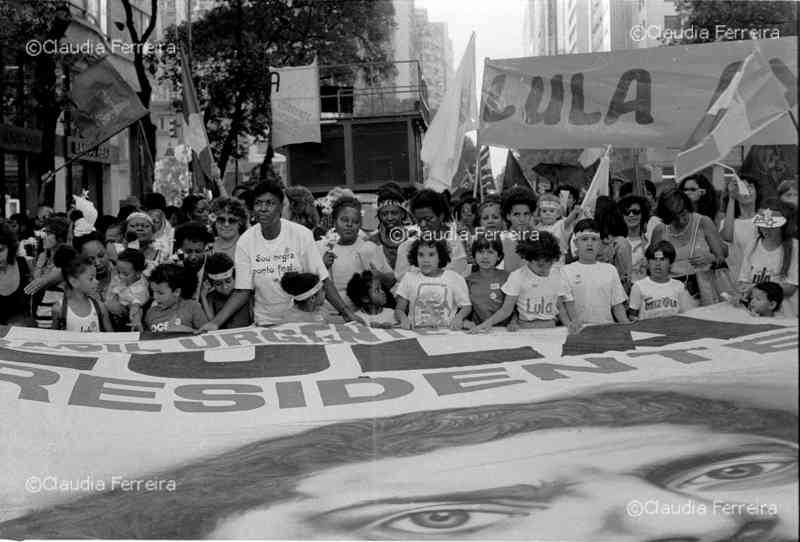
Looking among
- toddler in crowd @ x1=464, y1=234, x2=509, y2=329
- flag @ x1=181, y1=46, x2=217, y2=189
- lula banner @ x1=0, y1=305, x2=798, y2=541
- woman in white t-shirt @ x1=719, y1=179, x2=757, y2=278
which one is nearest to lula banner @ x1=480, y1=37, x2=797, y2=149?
woman in white t-shirt @ x1=719, y1=179, x2=757, y2=278

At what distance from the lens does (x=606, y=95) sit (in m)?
8.05

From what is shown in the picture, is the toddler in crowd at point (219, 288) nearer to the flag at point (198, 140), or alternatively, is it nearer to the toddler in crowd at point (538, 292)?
the toddler in crowd at point (538, 292)

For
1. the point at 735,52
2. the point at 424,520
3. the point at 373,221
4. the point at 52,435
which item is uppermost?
the point at 735,52

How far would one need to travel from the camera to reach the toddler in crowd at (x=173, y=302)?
6195 mm

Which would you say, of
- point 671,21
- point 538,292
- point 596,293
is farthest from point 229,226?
point 671,21

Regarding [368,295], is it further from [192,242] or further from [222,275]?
[192,242]

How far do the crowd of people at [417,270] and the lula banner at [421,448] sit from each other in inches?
26.4

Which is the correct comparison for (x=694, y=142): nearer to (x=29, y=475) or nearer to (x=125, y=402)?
(x=125, y=402)

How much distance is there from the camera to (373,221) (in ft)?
32.5

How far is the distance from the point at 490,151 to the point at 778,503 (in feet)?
→ 28.7

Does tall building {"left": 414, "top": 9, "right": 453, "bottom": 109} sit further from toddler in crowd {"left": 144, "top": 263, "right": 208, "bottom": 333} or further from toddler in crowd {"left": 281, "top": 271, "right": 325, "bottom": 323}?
toddler in crowd {"left": 281, "top": 271, "right": 325, "bottom": 323}

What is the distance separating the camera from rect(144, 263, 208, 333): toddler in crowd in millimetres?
6195

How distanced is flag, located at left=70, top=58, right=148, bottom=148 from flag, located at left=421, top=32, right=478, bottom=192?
4496 millimetres

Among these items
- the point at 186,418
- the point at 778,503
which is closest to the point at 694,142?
the point at 778,503
